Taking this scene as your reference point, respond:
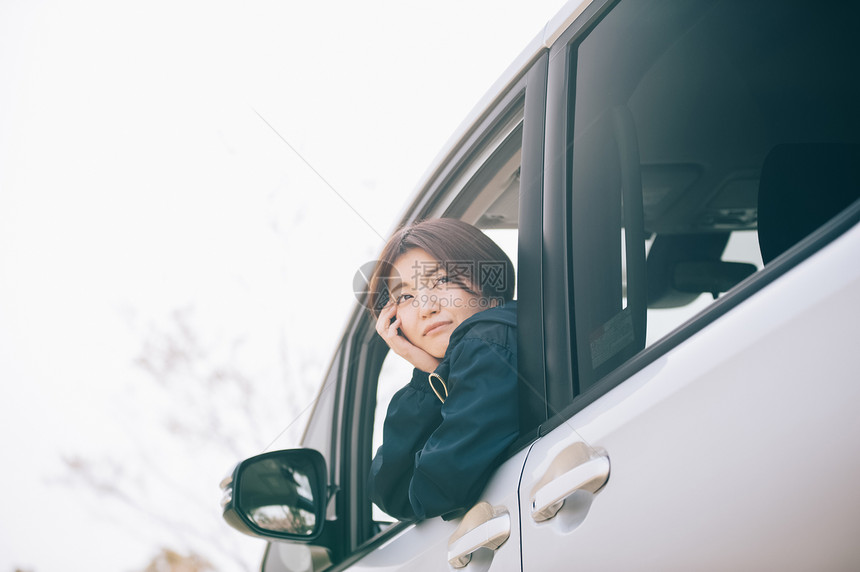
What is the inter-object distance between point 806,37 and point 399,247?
43.0 inches

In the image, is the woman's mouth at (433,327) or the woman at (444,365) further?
the woman's mouth at (433,327)

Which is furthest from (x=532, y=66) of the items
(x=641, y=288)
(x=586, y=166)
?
(x=641, y=288)

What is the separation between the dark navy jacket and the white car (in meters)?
0.04

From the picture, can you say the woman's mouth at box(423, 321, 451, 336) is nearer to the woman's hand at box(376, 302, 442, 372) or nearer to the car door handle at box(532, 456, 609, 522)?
the woman's hand at box(376, 302, 442, 372)

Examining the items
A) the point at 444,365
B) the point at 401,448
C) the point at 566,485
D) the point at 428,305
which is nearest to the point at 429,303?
the point at 428,305

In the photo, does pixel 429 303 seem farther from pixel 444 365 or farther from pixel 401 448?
pixel 401 448

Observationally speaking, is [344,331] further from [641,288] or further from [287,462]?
[641,288]

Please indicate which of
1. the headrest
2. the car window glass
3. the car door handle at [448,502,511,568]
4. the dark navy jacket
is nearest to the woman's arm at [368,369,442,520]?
the dark navy jacket

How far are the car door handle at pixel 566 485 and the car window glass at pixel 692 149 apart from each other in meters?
0.23

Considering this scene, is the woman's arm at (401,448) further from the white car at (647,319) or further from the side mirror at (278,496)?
the side mirror at (278,496)

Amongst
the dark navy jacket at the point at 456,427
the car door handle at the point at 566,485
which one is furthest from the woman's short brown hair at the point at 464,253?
the car door handle at the point at 566,485

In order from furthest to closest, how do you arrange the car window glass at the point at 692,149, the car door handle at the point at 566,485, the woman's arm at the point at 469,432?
1. the car window glass at the point at 692,149
2. the woman's arm at the point at 469,432
3. the car door handle at the point at 566,485

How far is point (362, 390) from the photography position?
74.9 inches

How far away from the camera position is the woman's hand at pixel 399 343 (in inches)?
61.9
